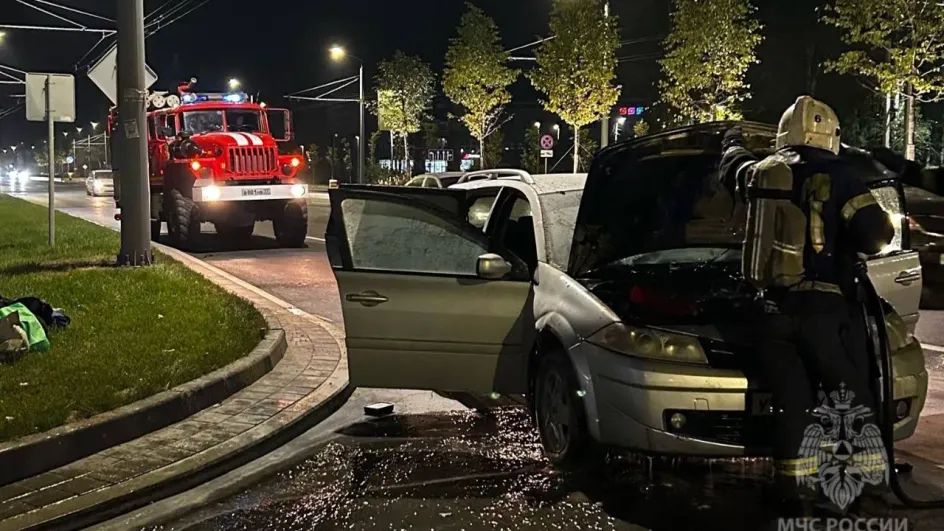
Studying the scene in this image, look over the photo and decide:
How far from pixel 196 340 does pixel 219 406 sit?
1.46 meters

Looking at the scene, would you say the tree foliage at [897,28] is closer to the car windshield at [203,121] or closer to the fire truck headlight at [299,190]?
the fire truck headlight at [299,190]

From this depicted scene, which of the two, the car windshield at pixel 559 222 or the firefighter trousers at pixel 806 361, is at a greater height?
the car windshield at pixel 559 222

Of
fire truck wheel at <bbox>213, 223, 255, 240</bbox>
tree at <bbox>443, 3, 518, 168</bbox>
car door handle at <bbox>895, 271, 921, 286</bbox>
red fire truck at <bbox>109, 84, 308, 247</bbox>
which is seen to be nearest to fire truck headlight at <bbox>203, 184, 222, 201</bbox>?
red fire truck at <bbox>109, 84, 308, 247</bbox>

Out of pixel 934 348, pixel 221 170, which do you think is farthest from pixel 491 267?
pixel 221 170

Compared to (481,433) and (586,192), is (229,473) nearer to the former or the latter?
(481,433)

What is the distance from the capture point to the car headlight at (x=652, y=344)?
413 cm

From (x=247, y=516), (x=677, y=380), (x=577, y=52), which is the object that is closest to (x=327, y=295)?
(x=247, y=516)

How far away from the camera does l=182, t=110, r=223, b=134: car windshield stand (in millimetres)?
17375

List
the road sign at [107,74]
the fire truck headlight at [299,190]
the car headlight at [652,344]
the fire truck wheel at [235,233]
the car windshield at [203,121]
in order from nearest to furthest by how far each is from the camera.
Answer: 1. the car headlight at [652,344]
2. the road sign at [107,74]
3. the fire truck headlight at [299,190]
4. the car windshield at [203,121]
5. the fire truck wheel at [235,233]

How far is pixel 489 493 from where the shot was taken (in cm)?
451

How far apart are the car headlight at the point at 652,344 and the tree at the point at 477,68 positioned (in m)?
31.7

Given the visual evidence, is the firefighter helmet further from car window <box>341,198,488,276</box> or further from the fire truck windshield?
the fire truck windshield

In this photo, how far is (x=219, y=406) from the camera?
605 centimetres

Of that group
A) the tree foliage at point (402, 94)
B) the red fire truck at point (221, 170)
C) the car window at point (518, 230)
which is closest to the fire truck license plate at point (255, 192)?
the red fire truck at point (221, 170)
